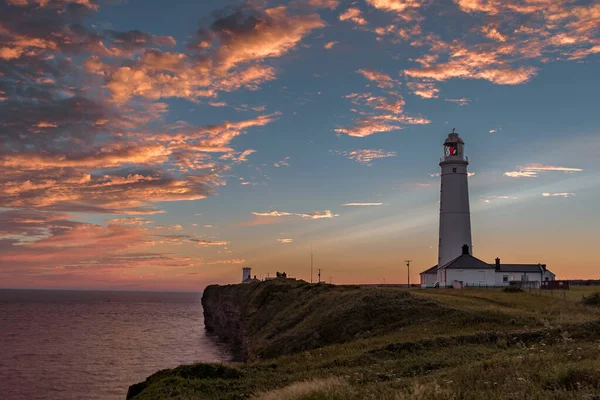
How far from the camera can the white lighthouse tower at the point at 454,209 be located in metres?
71.6

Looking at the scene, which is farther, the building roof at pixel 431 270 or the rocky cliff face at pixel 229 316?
the building roof at pixel 431 270

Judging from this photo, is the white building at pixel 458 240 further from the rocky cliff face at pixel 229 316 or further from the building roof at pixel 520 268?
the rocky cliff face at pixel 229 316

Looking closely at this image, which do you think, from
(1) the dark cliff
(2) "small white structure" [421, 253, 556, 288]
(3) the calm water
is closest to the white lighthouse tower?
(2) "small white structure" [421, 253, 556, 288]

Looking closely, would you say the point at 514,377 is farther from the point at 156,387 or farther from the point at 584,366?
the point at 156,387

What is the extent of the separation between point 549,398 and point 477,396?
1433 millimetres

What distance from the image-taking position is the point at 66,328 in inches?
3927

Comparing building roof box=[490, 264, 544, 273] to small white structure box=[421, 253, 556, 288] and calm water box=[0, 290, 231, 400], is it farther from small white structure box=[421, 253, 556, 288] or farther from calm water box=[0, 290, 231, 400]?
calm water box=[0, 290, 231, 400]

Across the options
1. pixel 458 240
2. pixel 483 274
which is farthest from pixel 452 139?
pixel 483 274

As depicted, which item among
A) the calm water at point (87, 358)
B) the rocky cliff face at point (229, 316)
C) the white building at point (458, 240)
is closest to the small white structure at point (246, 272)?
the rocky cliff face at point (229, 316)

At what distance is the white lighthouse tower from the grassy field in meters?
26.5

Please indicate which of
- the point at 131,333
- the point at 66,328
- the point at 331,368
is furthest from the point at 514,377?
the point at 66,328

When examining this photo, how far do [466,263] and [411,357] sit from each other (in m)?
50.6

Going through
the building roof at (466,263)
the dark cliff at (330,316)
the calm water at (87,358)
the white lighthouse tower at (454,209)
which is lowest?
the calm water at (87,358)

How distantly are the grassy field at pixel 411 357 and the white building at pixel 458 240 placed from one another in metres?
22.6
